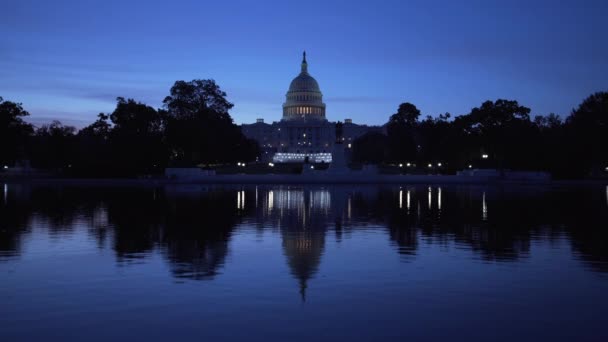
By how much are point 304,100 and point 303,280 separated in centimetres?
16428

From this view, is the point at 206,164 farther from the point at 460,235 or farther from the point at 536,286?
the point at 536,286

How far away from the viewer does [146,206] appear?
98.0 feet

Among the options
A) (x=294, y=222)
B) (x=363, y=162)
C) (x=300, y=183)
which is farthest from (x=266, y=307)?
(x=363, y=162)

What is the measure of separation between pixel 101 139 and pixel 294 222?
63305 mm

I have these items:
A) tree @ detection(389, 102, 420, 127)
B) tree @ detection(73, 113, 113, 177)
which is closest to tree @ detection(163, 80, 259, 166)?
tree @ detection(73, 113, 113, 177)

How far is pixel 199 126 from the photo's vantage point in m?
75.8

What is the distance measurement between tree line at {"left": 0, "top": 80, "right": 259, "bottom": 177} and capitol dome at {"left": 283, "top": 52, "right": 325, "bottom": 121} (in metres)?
84.4

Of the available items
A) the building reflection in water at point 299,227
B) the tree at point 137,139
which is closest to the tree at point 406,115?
the tree at point 137,139

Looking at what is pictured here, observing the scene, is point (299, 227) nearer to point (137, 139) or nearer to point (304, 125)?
point (137, 139)

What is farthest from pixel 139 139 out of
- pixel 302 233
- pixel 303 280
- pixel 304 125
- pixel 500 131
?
pixel 304 125

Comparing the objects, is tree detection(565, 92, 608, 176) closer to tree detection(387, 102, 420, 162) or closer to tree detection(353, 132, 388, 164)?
tree detection(387, 102, 420, 162)

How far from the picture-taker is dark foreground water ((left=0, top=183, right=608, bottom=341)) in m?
8.52

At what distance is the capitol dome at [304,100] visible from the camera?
571 ft

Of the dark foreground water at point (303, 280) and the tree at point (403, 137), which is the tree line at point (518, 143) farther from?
the dark foreground water at point (303, 280)
